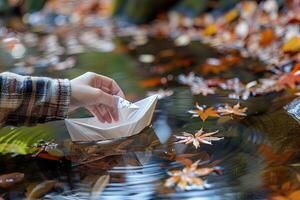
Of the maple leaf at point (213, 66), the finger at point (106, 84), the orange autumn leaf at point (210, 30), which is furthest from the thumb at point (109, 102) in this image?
the orange autumn leaf at point (210, 30)

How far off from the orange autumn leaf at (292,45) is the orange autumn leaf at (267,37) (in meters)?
0.45

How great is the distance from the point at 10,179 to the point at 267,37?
2.80 m

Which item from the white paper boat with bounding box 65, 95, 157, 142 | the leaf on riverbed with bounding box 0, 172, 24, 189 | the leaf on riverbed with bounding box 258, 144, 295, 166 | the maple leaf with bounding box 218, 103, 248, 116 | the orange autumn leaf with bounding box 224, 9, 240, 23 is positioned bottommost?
the leaf on riverbed with bounding box 258, 144, 295, 166

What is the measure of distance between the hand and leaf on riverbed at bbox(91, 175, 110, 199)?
329 mm

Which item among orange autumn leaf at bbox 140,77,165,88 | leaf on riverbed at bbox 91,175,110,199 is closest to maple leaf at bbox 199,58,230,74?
orange autumn leaf at bbox 140,77,165,88

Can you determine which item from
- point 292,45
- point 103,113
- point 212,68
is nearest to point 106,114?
point 103,113

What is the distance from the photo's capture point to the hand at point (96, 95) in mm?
1903

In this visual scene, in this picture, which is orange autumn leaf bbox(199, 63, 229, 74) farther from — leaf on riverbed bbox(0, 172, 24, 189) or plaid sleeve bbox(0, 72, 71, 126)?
leaf on riverbed bbox(0, 172, 24, 189)

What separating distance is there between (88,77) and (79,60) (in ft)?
7.36

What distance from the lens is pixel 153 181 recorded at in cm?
174

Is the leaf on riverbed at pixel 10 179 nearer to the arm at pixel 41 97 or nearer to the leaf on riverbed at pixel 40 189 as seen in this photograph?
the leaf on riverbed at pixel 40 189

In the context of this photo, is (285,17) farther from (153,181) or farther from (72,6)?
(72,6)

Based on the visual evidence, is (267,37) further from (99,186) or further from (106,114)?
(99,186)

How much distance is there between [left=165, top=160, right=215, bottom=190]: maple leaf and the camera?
5.57ft
